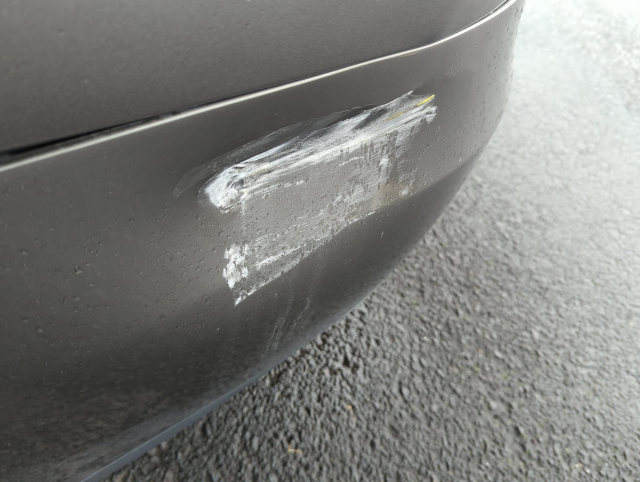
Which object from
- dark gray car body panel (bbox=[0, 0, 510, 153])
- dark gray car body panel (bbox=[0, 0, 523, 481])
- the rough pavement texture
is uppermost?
dark gray car body panel (bbox=[0, 0, 510, 153])

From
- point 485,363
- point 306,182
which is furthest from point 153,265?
point 485,363

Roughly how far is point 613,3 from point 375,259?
9.72ft

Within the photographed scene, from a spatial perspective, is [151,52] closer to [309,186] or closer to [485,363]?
[309,186]

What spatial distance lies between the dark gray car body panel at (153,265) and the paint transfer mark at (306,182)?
0.05 ft

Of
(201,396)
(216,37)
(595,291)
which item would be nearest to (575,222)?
(595,291)

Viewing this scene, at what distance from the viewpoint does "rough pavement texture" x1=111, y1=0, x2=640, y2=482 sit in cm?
124

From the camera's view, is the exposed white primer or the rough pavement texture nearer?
the exposed white primer

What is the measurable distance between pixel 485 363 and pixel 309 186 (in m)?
0.89

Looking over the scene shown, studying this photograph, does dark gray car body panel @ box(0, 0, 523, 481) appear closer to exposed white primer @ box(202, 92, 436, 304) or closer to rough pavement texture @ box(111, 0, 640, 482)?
exposed white primer @ box(202, 92, 436, 304)

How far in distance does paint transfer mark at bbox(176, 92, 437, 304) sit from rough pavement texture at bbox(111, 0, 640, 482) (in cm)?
58

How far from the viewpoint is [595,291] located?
5.53ft

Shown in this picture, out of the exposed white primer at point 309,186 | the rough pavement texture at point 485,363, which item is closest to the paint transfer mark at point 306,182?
the exposed white primer at point 309,186

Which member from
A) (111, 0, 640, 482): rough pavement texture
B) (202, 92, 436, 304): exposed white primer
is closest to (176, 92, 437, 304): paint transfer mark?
(202, 92, 436, 304): exposed white primer

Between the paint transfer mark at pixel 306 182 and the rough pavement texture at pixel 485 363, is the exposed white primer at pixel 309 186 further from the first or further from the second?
the rough pavement texture at pixel 485 363
